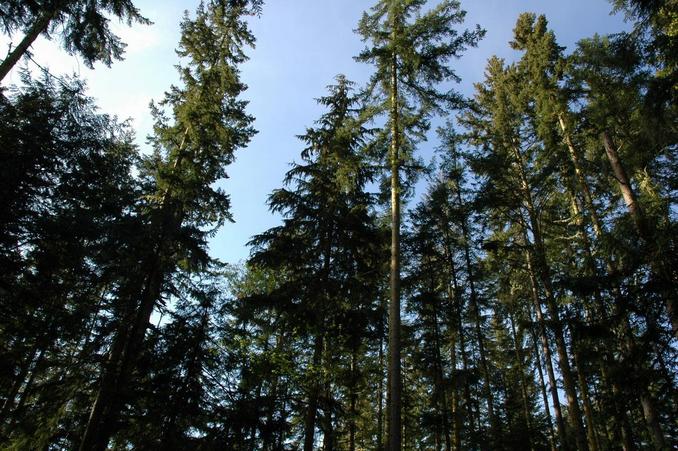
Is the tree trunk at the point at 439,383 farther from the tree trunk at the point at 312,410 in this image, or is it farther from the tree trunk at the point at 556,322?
the tree trunk at the point at 312,410

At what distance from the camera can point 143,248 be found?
11.1 metres

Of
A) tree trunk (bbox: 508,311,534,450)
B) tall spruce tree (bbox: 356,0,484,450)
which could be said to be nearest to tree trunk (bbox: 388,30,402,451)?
tall spruce tree (bbox: 356,0,484,450)

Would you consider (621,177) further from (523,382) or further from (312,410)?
(523,382)

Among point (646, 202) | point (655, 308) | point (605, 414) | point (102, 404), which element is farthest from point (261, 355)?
point (646, 202)

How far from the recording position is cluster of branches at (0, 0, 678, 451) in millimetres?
9352

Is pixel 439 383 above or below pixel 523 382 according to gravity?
below

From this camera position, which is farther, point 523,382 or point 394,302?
point 523,382

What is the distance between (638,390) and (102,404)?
40.8ft

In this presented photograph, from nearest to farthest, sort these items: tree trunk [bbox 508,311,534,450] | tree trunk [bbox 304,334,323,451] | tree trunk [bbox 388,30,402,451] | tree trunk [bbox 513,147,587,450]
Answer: tree trunk [bbox 388,30,402,451], tree trunk [bbox 304,334,323,451], tree trunk [bbox 513,147,587,450], tree trunk [bbox 508,311,534,450]

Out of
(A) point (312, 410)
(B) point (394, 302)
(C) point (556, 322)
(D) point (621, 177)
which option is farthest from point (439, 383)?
(D) point (621, 177)

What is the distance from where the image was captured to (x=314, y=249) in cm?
1384

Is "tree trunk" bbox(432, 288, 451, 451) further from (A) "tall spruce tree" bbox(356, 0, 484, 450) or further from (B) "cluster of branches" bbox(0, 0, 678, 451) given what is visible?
(A) "tall spruce tree" bbox(356, 0, 484, 450)

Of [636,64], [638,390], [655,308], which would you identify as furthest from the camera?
[636,64]

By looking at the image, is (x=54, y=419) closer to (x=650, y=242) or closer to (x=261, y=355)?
(x=261, y=355)
